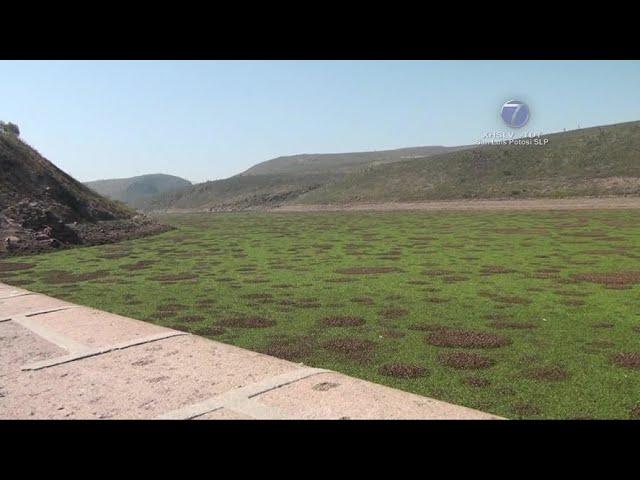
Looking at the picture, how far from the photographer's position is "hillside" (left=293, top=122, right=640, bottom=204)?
2092 inches

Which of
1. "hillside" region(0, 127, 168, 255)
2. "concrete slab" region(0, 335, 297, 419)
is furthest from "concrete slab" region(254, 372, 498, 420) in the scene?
"hillside" region(0, 127, 168, 255)

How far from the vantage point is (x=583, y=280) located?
11.0 m

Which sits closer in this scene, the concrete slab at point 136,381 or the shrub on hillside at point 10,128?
the concrete slab at point 136,381

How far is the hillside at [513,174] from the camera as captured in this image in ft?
174

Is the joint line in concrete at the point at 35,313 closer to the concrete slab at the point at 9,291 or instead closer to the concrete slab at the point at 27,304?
the concrete slab at the point at 27,304

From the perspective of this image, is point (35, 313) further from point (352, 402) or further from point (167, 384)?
point (352, 402)

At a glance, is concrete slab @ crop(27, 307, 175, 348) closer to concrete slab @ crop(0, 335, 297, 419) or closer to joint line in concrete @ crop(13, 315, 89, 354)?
joint line in concrete @ crop(13, 315, 89, 354)

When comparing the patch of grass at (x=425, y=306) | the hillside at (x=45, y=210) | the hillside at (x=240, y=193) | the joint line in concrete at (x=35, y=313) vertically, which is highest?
the hillside at (x=240, y=193)

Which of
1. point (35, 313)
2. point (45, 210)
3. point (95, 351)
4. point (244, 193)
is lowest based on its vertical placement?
point (95, 351)

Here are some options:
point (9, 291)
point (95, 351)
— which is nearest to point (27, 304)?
point (9, 291)

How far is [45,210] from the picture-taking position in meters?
24.3

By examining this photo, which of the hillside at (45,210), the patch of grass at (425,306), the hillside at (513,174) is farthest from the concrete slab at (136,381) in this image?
the hillside at (513,174)

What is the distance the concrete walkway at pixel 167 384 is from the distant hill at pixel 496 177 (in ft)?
156

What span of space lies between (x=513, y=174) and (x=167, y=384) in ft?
223
